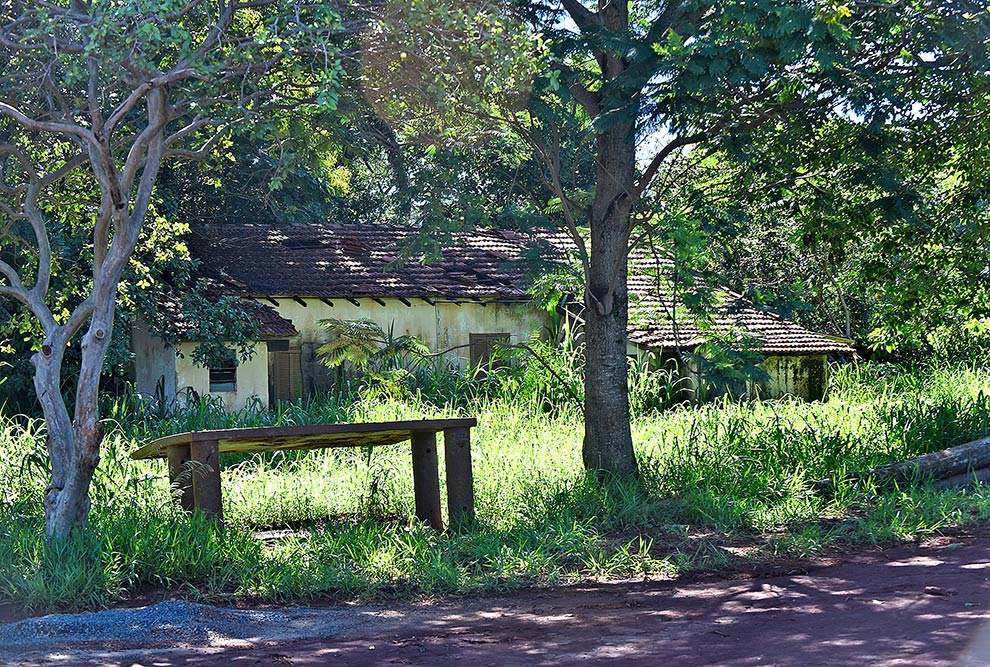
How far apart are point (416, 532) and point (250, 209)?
17976mm

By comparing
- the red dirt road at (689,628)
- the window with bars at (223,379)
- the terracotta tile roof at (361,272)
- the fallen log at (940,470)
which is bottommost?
the red dirt road at (689,628)

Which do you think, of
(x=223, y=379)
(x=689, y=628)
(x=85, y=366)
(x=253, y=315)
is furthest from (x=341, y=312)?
(x=689, y=628)

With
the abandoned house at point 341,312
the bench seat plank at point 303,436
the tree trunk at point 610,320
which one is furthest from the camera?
the abandoned house at point 341,312

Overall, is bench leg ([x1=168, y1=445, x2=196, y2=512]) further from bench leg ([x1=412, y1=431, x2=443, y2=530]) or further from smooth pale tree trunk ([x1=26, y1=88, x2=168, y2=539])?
bench leg ([x1=412, y1=431, x2=443, y2=530])

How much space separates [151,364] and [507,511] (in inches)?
466

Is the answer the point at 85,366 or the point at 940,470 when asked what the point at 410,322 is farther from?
the point at 85,366

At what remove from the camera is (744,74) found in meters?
9.41

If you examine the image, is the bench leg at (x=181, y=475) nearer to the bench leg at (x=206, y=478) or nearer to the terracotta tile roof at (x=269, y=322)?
the bench leg at (x=206, y=478)

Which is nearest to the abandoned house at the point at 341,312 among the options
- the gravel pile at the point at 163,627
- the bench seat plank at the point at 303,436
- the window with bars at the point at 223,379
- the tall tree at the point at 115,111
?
the window with bars at the point at 223,379

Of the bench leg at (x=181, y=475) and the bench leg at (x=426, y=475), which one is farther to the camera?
the bench leg at (x=426, y=475)

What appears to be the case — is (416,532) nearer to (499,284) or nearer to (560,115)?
(560,115)

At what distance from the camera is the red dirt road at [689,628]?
5.90 meters

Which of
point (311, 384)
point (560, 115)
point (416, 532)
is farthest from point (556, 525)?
point (311, 384)

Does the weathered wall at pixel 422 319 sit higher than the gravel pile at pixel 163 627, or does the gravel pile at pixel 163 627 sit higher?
the weathered wall at pixel 422 319
